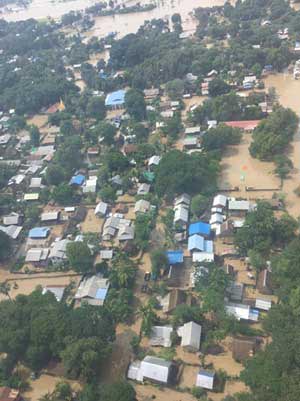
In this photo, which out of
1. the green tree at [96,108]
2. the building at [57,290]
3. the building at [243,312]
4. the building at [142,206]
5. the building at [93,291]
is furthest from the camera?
the green tree at [96,108]

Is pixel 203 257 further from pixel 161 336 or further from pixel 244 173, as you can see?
pixel 244 173

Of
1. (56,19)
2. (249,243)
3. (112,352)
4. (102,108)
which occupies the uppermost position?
(56,19)

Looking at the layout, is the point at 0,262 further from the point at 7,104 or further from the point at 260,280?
the point at 7,104

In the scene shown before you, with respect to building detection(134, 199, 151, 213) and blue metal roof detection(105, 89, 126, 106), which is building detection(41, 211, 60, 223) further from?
blue metal roof detection(105, 89, 126, 106)

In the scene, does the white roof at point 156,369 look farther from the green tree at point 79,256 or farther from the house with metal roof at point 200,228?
the house with metal roof at point 200,228

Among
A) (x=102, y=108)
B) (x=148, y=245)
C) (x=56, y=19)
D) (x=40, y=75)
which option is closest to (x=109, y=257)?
(x=148, y=245)

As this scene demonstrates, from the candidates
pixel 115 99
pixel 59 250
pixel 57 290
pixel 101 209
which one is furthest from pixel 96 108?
pixel 57 290

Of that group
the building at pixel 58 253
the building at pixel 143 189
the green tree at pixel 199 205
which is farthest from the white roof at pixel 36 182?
the green tree at pixel 199 205
